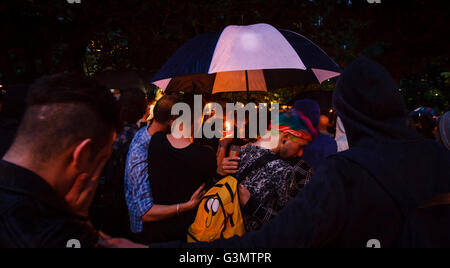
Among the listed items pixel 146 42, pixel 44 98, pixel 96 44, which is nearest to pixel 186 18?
pixel 146 42

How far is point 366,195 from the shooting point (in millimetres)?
1362

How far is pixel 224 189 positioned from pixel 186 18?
8.85m

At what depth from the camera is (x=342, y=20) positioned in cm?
1071

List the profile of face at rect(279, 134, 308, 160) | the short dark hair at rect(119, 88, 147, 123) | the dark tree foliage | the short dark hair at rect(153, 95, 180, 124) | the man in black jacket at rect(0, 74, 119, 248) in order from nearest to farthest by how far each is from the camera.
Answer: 1. the man in black jacket at rect(0, 74, 119, 248)
2. the profile of face at rect(279, 134, 308, 160)
3. the short dark hair at rect(153, 95, 180, 124)
4. the short dark hair at rect(119, 88, 147, 123)
5. the dark tree foliage

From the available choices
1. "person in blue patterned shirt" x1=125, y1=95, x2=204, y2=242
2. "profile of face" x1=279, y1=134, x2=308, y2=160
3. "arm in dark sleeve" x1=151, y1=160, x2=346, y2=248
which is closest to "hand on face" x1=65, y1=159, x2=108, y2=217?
"arm in dark sleeve" x1=151, y1=160, x2=346, y2=248

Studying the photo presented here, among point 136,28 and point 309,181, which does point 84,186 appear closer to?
point 309,181

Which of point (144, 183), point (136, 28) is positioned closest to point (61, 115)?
point (144, 183)

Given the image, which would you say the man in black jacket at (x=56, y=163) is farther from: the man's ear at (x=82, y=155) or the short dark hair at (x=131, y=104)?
the short dark hair at (x=131, y=104)

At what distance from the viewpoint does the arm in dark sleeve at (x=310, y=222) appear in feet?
4.45

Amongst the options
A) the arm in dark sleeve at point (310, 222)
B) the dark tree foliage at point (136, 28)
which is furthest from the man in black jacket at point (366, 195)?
the dark tree foliage at point (136, 28)

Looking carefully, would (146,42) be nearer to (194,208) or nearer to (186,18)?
(186,18)

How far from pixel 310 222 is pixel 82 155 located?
3.27 feet

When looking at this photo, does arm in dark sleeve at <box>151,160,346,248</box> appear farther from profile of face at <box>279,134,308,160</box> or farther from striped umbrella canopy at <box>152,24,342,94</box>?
striped umbrella canopy at <box>152,24,342,94</box>

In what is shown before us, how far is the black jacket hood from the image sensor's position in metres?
1.52
